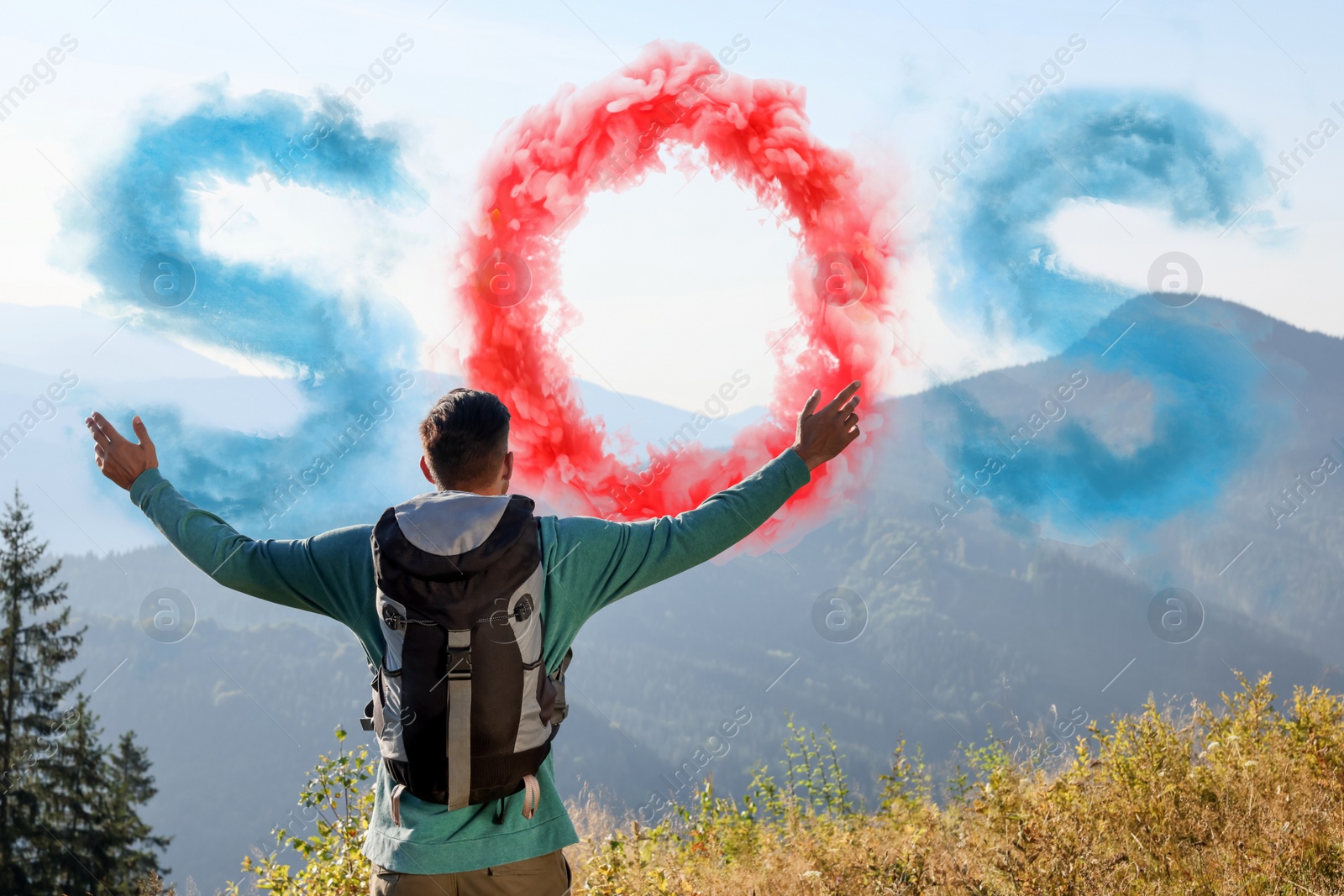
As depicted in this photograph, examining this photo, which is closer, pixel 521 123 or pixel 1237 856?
pixel 1237 856

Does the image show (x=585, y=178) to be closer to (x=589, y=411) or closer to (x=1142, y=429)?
(x=589, y=411)

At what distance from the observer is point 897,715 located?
12156 cm

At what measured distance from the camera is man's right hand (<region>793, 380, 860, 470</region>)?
2.86m

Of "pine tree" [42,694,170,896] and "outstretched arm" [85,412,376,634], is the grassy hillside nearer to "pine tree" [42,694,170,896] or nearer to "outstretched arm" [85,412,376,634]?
"outstretched arm" [85,412,376,634]

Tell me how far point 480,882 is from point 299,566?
1.03m

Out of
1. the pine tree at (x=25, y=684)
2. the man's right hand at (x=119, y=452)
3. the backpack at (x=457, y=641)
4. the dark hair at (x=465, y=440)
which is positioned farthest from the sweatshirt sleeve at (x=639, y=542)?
the pine tree at (x=25, y=684)

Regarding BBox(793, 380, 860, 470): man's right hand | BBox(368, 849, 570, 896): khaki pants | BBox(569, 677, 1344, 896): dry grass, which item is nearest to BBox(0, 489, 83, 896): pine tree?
BBox(569, 677, 1344, 896): dry grass

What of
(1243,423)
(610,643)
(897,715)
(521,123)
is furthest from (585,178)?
(610,643)

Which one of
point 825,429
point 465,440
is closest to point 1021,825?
point 825,429

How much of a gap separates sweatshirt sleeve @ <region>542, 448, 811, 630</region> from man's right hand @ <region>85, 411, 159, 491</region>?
5.01ft

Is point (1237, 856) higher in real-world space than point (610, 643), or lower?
lower

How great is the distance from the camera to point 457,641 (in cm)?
224

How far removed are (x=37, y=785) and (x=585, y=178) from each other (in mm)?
30018

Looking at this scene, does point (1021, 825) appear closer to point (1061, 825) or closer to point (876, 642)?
point (1061, 825)
